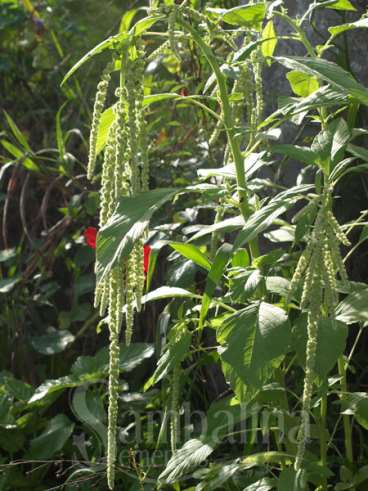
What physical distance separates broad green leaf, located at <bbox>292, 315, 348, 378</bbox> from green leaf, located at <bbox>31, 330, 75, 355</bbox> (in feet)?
4.45

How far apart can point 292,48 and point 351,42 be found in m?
0.16

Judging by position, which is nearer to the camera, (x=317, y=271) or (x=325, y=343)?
(x=317, y=271)

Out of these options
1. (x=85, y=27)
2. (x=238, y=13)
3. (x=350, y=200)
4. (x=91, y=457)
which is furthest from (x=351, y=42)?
(x=85, y=27)

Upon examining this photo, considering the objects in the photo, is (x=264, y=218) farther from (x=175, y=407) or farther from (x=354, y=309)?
(x=175, y=407)

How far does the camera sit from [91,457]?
8.02 ft

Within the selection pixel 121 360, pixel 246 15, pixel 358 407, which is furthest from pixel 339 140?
pixel 121 360

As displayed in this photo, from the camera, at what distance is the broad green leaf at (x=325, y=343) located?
141cm

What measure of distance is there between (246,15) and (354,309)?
1.76 feet

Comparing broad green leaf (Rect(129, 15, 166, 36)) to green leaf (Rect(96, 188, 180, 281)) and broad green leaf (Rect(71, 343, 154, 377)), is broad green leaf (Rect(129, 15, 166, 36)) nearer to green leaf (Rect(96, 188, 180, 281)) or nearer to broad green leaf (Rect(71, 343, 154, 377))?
green leaf (Rect(96, 188, 180, 281))

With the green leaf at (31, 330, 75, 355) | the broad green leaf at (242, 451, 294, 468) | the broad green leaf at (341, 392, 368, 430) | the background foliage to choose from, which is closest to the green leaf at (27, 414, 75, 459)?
the background foliage

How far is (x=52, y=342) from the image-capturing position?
9.03 ft

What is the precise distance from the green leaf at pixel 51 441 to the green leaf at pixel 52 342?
323 mm

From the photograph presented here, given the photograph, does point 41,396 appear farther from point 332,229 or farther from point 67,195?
point 332,229

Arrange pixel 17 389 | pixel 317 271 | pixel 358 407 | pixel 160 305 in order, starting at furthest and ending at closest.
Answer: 1. pixel 160 305
2. pixel 17 389
3. pixel 358 407
4. pixel 317 271
